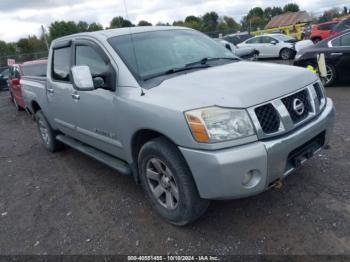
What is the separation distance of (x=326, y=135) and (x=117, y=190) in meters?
2.48

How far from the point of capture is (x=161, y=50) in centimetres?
358

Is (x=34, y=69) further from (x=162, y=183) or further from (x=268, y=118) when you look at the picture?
(x=268, y=118)

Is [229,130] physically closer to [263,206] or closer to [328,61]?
[263,206]

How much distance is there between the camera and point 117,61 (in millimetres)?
3312

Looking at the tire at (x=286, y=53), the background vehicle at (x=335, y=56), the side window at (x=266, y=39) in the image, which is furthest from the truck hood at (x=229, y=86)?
the side window at (x=266, y=39)

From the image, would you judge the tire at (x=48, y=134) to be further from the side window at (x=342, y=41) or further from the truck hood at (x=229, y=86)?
the side window at (x=342, y=41)

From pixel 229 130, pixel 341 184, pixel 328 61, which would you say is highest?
pixel 229 130

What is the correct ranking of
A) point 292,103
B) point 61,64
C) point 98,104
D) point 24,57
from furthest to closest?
point 24,57, point 61,64, point 98,104, point 292,103

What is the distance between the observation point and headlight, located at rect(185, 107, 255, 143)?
8.23 ft

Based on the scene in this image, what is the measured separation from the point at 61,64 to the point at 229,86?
283 cm

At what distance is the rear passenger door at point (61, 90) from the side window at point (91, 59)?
25cm

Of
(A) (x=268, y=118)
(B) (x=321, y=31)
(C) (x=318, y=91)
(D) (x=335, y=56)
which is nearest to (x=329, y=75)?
(D) (x=335, y=56)

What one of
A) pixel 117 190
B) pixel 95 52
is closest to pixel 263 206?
pixel 117 190

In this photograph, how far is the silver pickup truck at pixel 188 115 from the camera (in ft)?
8.27
